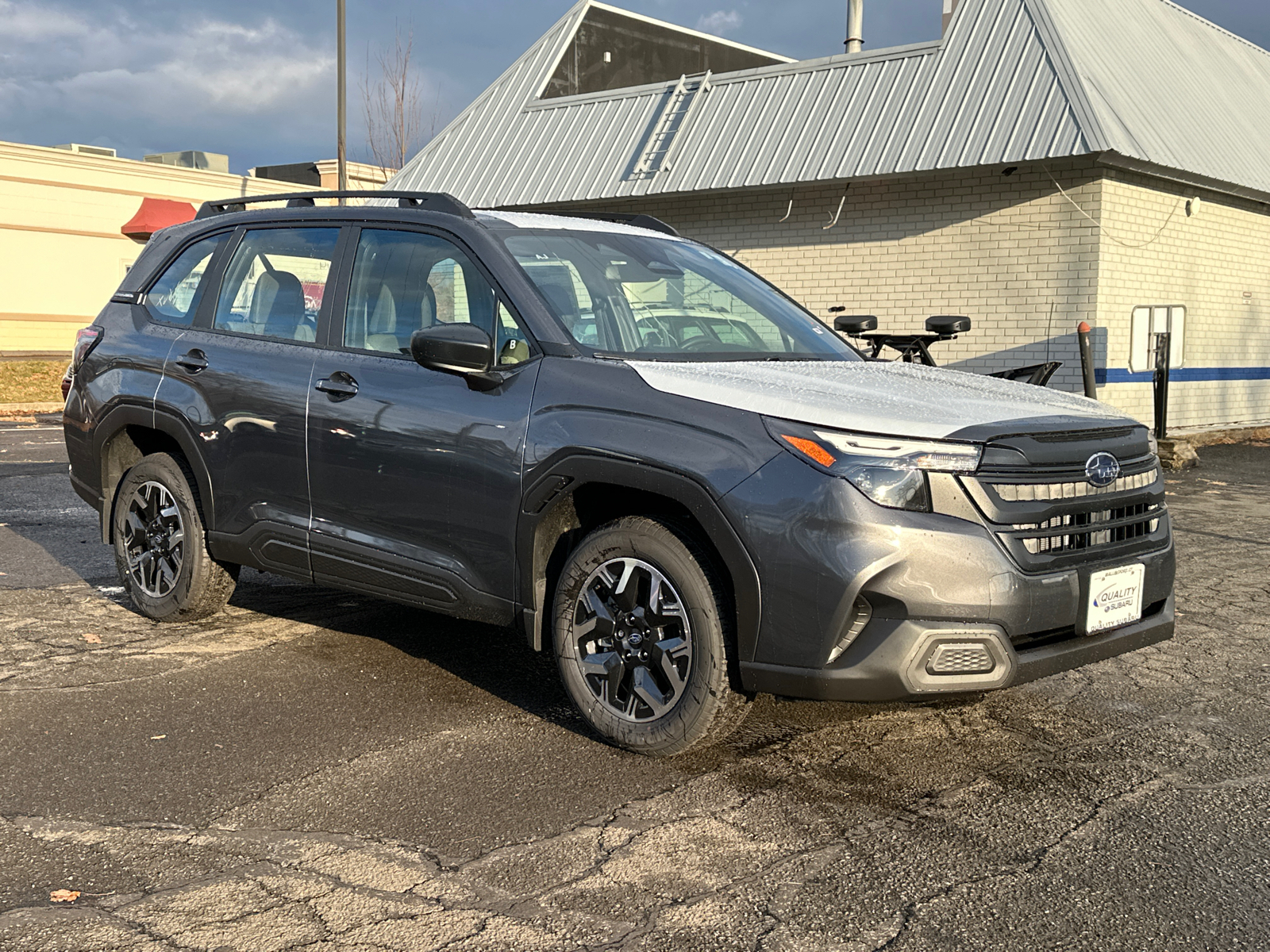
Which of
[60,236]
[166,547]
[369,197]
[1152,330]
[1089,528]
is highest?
[60,236]

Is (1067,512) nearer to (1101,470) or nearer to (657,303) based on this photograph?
(1101,470)

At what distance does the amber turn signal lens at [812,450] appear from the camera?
390cm

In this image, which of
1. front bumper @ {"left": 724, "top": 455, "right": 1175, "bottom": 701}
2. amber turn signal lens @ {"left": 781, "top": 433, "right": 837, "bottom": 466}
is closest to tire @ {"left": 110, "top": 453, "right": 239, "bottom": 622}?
front bumper @ {"left": 724, "top": 455, "right": 1175, "bottom": 701}

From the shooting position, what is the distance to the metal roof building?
14.5 meters

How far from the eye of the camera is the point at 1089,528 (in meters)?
4.19

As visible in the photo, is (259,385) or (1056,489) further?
(259,385)

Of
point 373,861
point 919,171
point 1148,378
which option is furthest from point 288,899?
point 1148,378

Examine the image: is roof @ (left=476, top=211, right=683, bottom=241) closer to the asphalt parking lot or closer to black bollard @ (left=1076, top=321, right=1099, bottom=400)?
the asphalt parking lot

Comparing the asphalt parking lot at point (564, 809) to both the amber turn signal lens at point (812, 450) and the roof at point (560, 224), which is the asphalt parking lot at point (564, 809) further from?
the roof at point (560, 224)

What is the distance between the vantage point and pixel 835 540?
385 centimetres

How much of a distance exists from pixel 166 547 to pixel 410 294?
1962mm

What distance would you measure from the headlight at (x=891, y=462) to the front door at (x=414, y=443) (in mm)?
1227

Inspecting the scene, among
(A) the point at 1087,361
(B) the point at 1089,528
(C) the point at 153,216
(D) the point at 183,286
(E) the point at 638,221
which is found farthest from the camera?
(C) the point at 153,216

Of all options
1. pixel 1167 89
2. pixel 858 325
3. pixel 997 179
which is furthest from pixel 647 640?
pixel 1167 89
